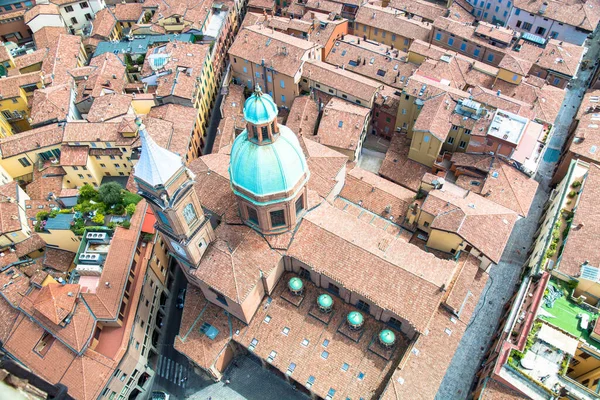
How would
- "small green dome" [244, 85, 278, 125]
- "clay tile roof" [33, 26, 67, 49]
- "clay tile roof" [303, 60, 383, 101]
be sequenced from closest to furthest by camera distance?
"small green dome" [244, 85, 278, 125], "clay tile roof" [303, 60, 383, 101], "clay tile roof" [33, 26, 67, 49]

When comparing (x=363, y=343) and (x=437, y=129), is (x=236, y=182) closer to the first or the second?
(x=363, y=343)

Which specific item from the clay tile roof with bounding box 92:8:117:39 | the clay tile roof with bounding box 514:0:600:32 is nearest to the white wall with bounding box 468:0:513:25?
the clay tile roof with bounding box 514:0:600:32

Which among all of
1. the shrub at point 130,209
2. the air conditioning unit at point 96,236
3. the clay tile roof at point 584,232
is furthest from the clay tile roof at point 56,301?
the clay tile roof at point 584,232

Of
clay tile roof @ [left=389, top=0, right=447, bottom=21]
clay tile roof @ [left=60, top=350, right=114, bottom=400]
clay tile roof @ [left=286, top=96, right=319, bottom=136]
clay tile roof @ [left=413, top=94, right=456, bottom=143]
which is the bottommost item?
clay tile roof @ [left=60, top=350, right=114, bottom=400]

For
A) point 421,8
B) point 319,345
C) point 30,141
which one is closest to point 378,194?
point 319,345

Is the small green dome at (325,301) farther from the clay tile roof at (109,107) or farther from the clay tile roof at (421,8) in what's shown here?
the clay tile roof at (421,8)

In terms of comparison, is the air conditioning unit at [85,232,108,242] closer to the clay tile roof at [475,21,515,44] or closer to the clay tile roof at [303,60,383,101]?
the clay tile roof at [303,60,383,101]

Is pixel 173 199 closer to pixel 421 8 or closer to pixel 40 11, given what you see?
pixel 421 8
